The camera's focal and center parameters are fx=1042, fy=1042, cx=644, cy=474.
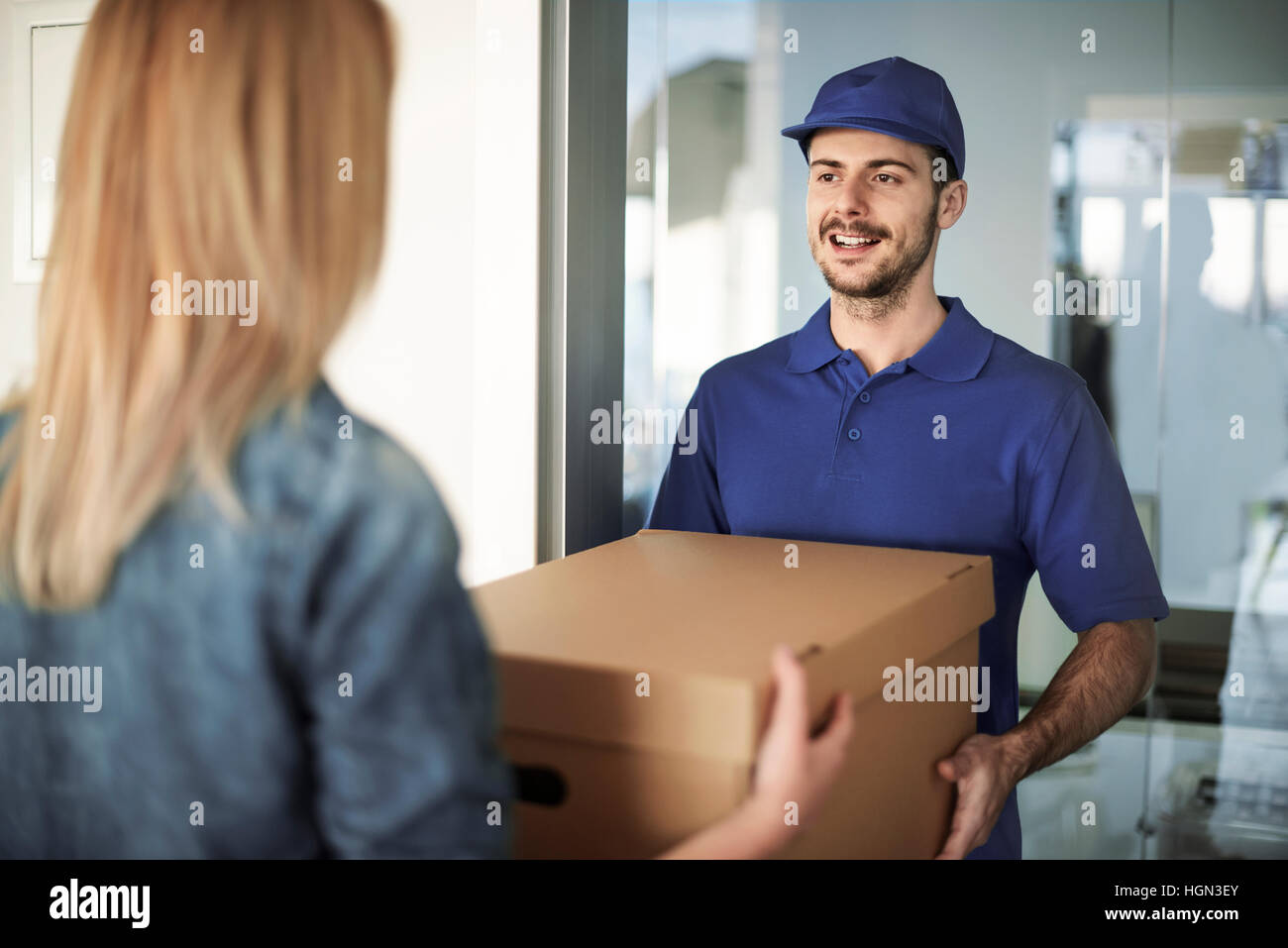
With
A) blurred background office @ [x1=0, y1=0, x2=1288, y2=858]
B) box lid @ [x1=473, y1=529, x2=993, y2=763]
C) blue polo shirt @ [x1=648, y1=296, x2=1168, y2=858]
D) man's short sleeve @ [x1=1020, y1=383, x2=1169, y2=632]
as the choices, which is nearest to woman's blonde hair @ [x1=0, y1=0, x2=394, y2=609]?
box lid @ [x1=473, y1=529, x2=993, y2=763]

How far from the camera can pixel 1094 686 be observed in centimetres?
113

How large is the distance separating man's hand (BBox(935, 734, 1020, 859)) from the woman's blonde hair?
0.64 metres

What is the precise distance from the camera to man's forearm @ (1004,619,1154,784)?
3.54 feet

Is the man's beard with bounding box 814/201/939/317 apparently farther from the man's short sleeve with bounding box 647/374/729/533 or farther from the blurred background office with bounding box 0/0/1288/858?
the blurred background office with bounding box 0/0/1288/858

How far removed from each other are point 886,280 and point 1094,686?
538 mm

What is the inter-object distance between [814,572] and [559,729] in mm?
332

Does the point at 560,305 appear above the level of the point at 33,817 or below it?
above

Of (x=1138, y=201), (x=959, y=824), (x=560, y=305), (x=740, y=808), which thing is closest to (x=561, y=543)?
(x=560, y=305)

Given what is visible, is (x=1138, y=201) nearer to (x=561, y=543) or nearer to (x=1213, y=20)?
(x=1213, y=20)

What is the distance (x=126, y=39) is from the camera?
0.56m

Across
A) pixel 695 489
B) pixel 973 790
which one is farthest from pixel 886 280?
pixel 973 790

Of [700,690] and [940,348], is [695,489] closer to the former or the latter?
[940,348]

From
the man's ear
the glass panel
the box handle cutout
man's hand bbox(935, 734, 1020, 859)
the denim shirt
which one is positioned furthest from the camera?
the glass panel

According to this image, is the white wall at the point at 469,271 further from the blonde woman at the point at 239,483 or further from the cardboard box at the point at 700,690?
the blonde woman at the point at 239,483
